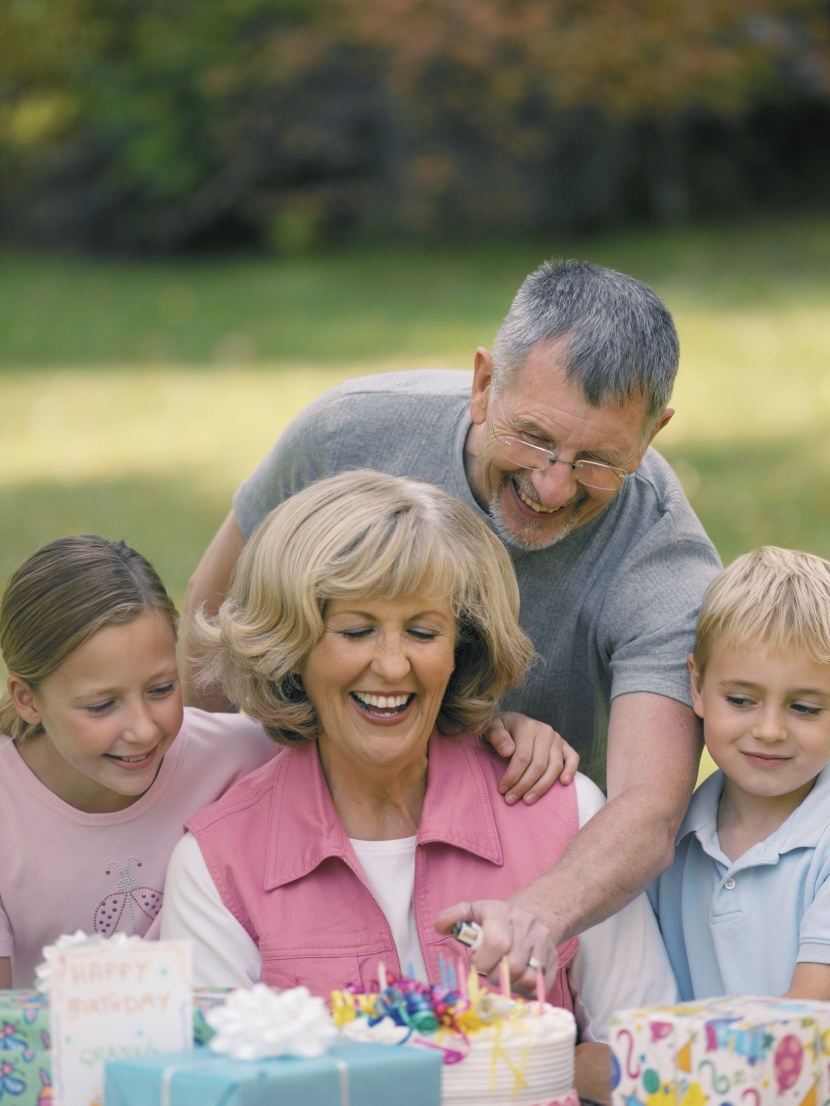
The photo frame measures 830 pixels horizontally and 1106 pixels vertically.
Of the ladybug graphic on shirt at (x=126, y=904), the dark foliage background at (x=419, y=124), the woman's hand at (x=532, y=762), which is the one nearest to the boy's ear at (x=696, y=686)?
the woman's hand at (x=532, y=762)

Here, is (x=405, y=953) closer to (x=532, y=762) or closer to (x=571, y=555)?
(x=532, y=762)

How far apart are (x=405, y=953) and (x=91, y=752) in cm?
71

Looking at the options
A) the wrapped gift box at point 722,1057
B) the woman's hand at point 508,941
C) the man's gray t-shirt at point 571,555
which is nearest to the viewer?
the wrapped gift box at point 722,1057

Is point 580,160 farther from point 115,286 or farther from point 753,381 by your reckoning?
point 753,381

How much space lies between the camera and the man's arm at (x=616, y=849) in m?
2.27

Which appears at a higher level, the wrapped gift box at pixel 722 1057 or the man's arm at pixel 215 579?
the man's arm at pixel 215 579

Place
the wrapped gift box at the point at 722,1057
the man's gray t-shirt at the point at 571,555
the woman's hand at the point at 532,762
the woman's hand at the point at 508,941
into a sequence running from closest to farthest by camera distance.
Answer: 1. the wrapped gift box at the point at 722,1057
2. the woman's hand at the point at 508,941
3. the woman's hand at the point at 532,762
4. the man's gray t-shirt at the point at 571,555

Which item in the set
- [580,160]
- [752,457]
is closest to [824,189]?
[580,160]

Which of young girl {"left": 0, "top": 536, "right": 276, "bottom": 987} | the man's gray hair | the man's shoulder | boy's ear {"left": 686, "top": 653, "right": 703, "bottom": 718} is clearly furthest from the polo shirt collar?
young girl {"left": 0, "top": 536, "right": 276, "bottom": 987}

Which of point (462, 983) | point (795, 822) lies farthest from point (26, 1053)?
point (795, 822)

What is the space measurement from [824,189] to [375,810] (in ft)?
57.6

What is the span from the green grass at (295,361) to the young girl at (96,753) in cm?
387

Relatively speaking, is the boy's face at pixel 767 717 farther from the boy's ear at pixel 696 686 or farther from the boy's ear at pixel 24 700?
the boy's ear at pixel 24 700

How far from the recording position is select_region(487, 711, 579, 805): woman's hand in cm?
272
